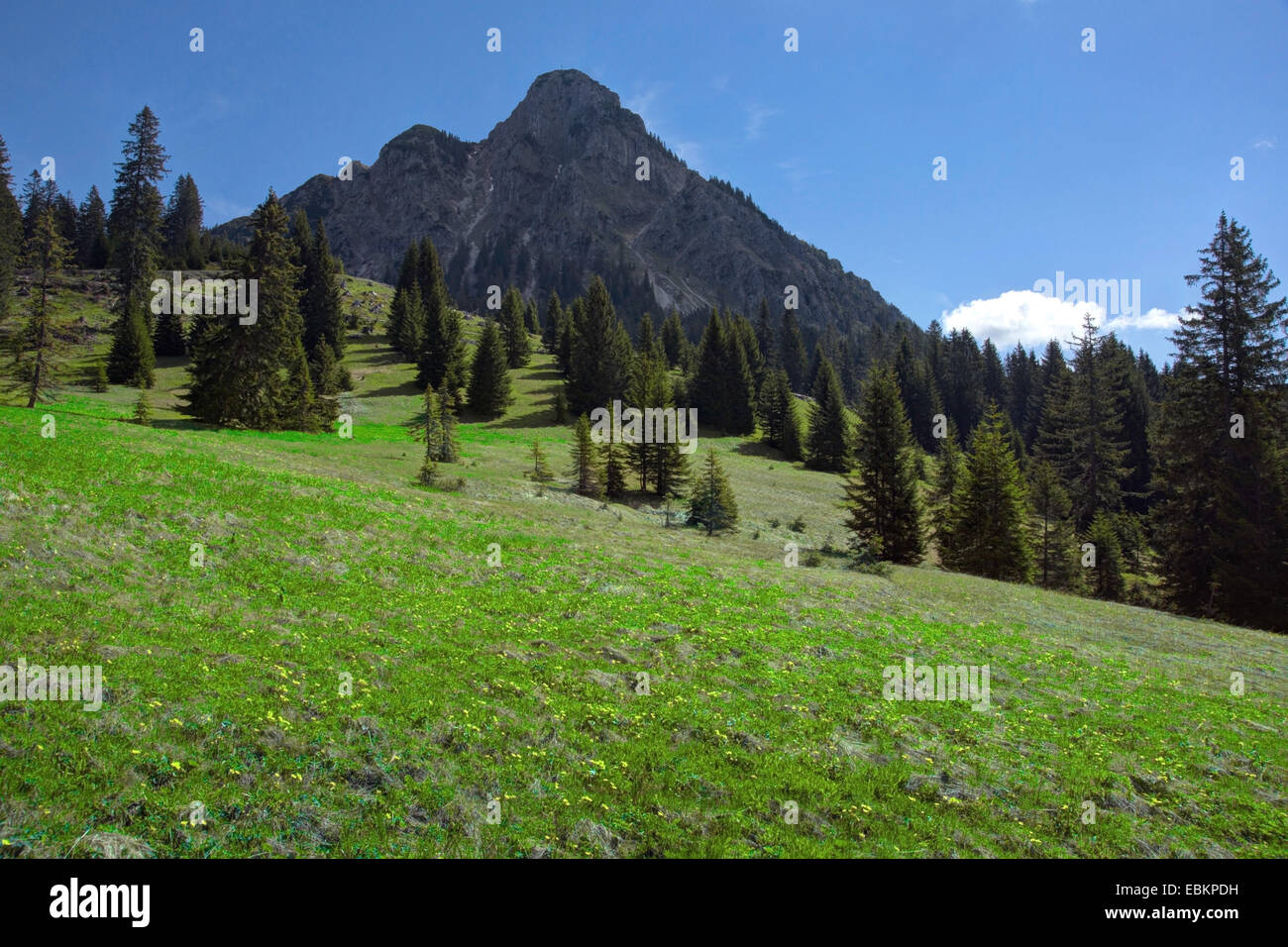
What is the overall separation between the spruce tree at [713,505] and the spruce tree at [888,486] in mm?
8687

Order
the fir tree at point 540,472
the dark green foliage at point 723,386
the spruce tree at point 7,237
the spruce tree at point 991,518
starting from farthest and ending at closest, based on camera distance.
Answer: the dark green foliage at point 723,386 → the spruce tree at point 7,237 → the fir tree at point 540,472 → the spruce tree at point 991,518

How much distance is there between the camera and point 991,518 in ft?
133

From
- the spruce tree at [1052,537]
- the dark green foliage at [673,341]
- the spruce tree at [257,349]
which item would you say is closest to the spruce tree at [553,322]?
the dark green foliage at [673,341]

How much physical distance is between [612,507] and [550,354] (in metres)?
77.3

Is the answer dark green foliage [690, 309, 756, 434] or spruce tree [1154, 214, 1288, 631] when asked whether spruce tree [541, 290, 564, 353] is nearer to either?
dark green foliage [690, 309, 756, 434]

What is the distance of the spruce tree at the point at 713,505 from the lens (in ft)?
141

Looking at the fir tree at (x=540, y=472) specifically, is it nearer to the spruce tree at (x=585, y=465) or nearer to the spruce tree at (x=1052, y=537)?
the spruce tree at (x=585, y=465)

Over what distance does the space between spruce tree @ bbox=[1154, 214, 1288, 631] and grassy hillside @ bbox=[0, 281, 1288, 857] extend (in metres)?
14.0

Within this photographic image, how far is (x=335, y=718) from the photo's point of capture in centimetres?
939

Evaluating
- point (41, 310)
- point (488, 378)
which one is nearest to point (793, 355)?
point (488, 378)

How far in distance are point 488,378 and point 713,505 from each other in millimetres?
44570

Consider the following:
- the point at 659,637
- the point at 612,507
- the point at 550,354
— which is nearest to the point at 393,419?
the point at 612,507
